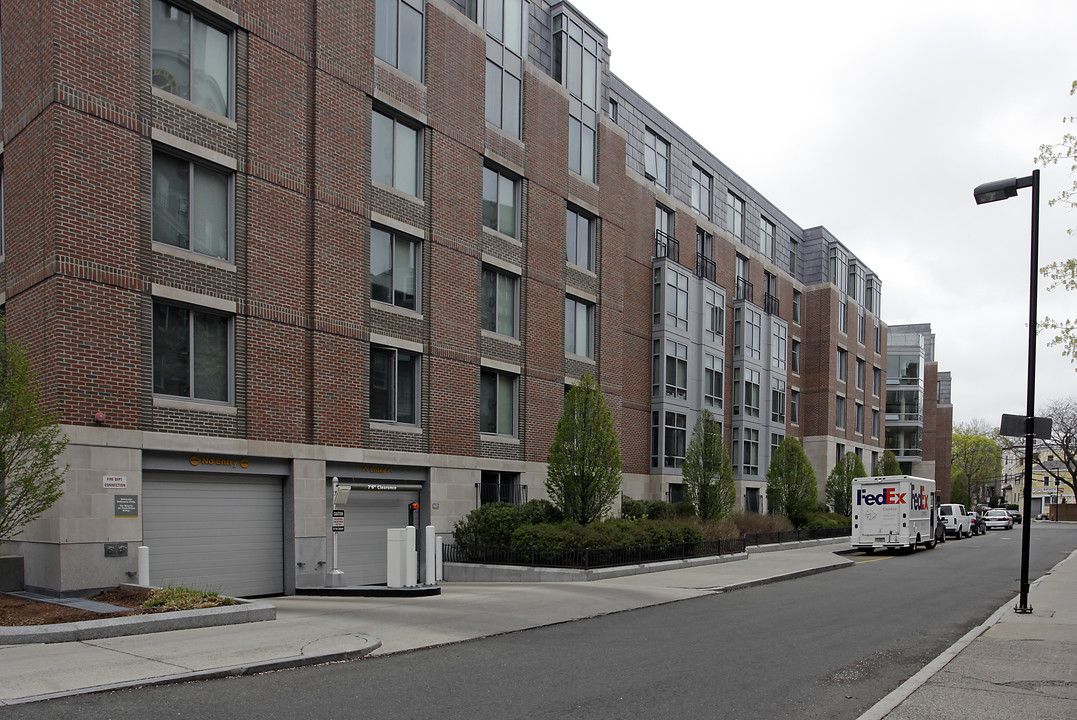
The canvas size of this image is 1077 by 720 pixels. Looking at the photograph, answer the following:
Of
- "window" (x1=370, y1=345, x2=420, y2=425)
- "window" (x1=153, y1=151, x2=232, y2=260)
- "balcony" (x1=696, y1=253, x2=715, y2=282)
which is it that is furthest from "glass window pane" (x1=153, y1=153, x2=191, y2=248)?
"balcony" (x1=696, y1=253, x2=715, y2=282)

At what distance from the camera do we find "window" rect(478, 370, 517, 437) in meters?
25.8

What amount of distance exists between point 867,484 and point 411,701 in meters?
30.1

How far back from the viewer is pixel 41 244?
16.1 meters

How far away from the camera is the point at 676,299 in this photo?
122 feet

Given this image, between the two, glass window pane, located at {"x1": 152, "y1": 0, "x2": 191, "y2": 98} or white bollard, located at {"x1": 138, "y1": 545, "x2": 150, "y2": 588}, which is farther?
glass window pane, located at {"x1": 152, "y1": 0, "x2": 191, "y2": 98}

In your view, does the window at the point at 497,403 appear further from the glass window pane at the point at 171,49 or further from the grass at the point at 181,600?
the grass at the point at 181,600

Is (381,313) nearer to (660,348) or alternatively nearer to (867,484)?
(660,348)

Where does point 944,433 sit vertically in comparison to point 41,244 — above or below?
below

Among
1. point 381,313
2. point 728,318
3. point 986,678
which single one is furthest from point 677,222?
point 986,678

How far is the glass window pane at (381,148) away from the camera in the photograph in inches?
885

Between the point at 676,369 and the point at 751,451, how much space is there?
9.91 metres

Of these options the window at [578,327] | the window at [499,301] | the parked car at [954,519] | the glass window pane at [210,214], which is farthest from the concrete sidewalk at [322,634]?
the parked car at [954,519]

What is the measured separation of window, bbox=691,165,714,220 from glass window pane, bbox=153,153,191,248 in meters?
28.4

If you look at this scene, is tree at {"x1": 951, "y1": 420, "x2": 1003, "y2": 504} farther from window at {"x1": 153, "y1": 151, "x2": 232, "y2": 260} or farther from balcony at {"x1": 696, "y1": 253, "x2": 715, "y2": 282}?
window at {"x1": 153, "y1": 151, "x2": 232, "y2": 260}
